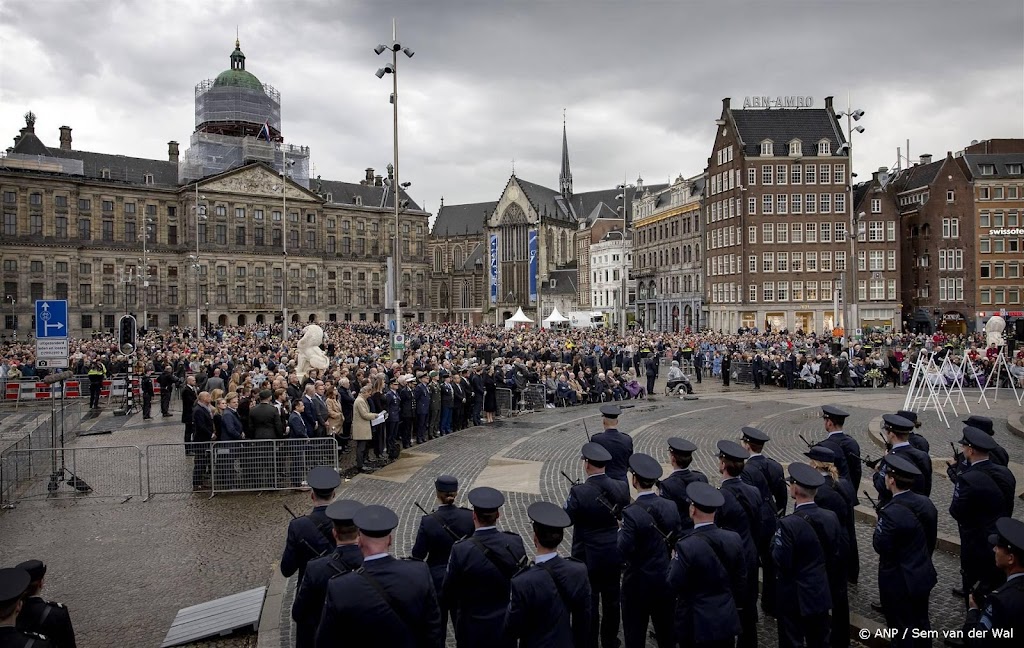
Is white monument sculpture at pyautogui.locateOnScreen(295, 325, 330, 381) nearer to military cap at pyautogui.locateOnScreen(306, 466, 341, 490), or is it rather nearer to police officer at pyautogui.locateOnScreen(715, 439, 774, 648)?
military cap at pyautogui.locateOnScreen(306, 466, 341, 490)

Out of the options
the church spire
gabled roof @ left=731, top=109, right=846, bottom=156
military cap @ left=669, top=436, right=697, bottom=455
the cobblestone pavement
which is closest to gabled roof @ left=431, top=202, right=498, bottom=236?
the church spire

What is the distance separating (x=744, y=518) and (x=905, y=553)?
1.27m

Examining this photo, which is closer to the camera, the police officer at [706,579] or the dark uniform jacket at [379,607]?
the dark uniform jacket at [379,607]

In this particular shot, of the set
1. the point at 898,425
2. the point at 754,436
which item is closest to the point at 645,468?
the point at 754,436

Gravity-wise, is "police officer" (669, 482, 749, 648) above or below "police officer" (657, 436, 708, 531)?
below

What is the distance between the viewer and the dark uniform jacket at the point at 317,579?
15.5 ft

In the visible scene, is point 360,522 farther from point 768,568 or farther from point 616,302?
point 616,302

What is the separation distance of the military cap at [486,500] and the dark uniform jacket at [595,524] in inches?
47.4

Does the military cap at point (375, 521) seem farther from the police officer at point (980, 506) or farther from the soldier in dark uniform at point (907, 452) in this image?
the police officer at point (980, 506)

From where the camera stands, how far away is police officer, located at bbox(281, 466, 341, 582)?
5555 millimetres

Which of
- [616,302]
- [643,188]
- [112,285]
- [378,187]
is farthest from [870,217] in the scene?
[112,285]

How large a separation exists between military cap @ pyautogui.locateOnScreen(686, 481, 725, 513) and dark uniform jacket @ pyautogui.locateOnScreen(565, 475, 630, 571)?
1090 millimetres

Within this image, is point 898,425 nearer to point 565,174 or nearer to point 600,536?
point 600,536

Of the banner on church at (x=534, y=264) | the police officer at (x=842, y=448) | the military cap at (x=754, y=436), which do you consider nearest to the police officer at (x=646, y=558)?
the military cap at (x=754, y=436)
